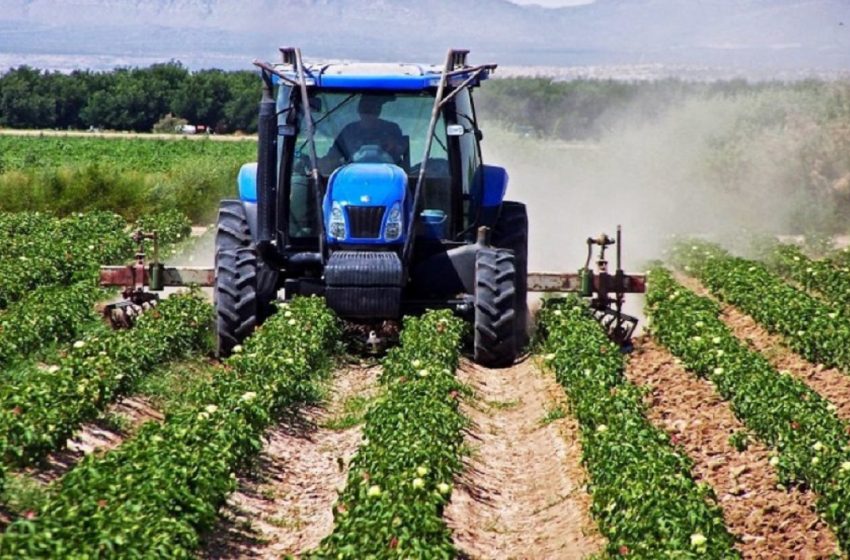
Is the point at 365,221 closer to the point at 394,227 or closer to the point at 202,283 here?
the point at 394,227

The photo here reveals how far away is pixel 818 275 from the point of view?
17.9 m

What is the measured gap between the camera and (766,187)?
95.8 ft

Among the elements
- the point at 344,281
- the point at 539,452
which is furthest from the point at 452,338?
the point at 539,452

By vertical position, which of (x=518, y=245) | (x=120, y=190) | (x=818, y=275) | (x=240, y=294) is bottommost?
(x=120, y=190)

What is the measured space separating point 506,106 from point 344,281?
59763 mm

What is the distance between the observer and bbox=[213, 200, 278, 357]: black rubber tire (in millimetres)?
12500

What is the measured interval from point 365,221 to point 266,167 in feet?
3.30

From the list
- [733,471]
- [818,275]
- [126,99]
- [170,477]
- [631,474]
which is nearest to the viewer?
[170,477]

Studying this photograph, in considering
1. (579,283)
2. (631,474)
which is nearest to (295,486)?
(631,474)

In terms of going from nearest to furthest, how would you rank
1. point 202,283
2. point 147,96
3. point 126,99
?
point 202,283, point 126,99, point 147,96

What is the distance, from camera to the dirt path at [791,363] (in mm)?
12078

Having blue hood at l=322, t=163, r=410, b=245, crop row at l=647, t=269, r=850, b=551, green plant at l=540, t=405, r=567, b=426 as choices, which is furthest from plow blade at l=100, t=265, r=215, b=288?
crop row at l=647, t=269, r=850, b=551

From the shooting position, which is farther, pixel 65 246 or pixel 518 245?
pixel 65 246

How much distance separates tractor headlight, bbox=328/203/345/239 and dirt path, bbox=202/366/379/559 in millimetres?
1326
